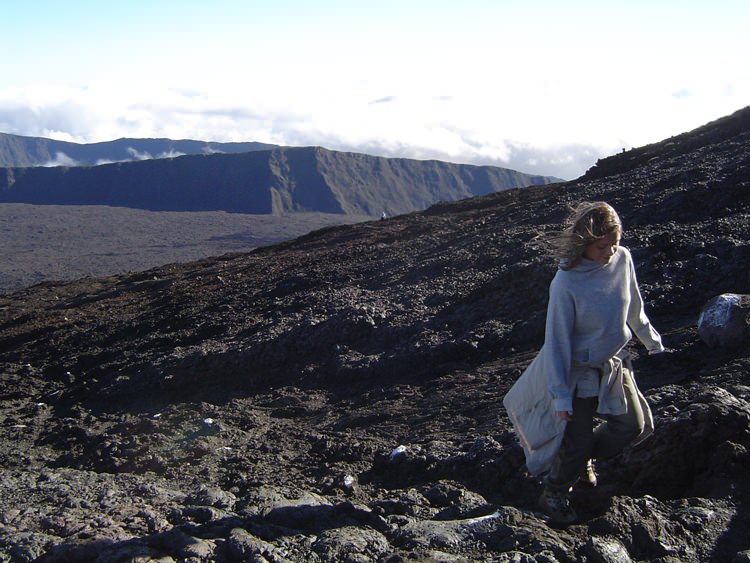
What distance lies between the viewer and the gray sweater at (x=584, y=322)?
10.7 feet

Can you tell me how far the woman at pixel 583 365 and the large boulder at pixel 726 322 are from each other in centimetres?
215

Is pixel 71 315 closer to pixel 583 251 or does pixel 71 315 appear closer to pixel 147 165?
pixel 583 251

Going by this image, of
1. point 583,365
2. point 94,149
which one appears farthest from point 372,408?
point 94,149

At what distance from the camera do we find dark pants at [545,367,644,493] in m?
3.38

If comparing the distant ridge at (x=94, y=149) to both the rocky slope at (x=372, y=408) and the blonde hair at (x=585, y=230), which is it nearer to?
the rocky slope at (x=372, y=408)

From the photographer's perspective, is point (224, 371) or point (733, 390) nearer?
point (733, 390)

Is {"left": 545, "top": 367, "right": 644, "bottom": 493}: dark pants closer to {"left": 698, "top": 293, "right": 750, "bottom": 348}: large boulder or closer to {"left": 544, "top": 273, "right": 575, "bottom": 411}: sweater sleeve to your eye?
{"left": 544, "top": 273, "right": 575, "bottom": 411}: sweater sleeve

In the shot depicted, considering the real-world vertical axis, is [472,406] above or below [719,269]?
below

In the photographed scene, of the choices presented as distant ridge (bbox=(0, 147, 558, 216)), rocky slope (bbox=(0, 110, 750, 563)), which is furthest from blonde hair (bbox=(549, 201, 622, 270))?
distant ridge (bbox=(0, 147, 558, 216))

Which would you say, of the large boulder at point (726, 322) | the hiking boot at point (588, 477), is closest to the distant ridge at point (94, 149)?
the large boulder at point (726, 322)

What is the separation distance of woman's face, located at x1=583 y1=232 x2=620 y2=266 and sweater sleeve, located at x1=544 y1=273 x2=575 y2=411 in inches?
7.3

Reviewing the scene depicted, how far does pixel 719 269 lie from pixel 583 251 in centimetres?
457

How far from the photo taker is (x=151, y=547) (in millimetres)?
3258

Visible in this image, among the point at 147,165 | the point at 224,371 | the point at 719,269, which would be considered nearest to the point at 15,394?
the point at 224,371
